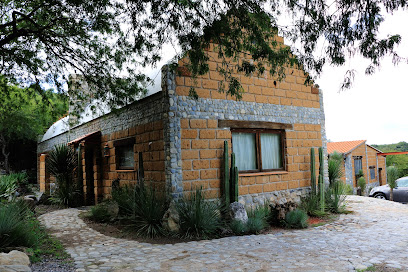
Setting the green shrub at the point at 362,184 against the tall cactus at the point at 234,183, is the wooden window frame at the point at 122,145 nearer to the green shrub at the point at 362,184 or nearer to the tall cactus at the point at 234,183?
the tall cactus at the point at 234,183

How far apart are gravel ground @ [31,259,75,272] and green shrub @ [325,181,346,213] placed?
732 centimetres

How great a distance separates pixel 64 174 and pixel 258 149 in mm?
6835

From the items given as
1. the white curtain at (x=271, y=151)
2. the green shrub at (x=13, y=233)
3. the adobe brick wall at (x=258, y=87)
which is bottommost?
the green shrub at (x=13, y=233)

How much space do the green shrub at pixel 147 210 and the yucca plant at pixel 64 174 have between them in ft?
14.0

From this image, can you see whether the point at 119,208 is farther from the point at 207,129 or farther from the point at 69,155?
the point at 69,155

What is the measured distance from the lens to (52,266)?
4.52m

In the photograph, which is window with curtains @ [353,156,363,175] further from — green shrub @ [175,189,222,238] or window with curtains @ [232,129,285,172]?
green shrub @ [175,189,222,238]

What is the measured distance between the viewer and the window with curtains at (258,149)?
8398mm

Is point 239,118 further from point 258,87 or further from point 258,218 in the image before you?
point 258,218

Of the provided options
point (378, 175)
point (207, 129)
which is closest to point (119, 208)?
point (207, 129)

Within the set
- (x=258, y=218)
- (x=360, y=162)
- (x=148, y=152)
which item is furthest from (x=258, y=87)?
(x=360, y=162)

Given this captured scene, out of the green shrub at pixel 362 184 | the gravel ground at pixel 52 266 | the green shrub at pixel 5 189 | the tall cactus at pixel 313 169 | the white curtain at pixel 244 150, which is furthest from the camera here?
the green shrub at pixel 362 184

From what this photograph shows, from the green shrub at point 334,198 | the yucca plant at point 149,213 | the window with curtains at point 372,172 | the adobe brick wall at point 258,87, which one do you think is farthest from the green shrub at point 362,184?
the yucca plant at point 149,213

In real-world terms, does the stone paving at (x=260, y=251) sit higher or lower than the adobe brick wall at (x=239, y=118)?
lower
